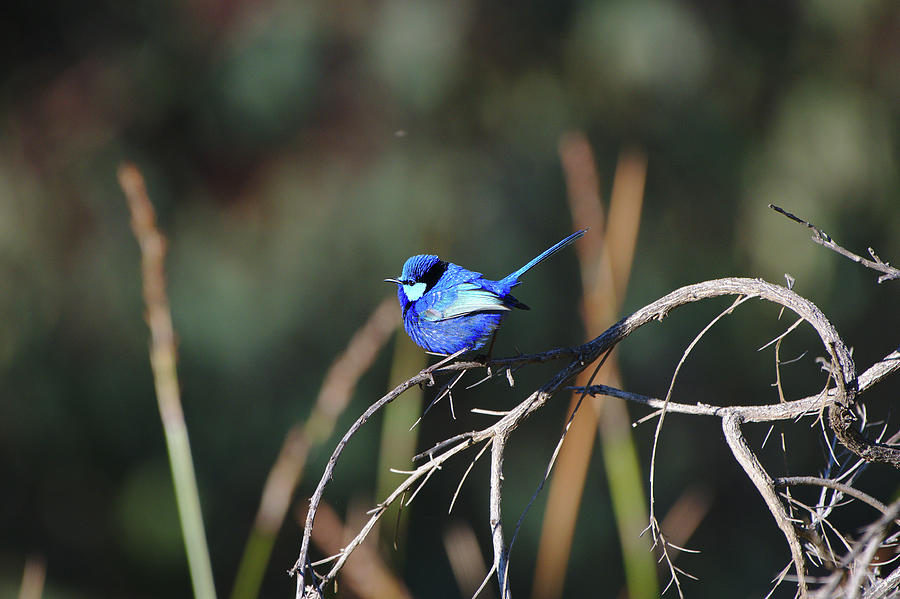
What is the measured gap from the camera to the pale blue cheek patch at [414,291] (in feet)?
9.14

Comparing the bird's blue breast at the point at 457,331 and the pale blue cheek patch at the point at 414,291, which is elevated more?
the pale blue cheek patch at the point at 414,291

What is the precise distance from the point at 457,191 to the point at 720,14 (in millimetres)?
2409

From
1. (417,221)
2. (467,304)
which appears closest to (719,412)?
(467,304)

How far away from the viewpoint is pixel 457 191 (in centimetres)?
612

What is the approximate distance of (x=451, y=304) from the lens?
2.60m

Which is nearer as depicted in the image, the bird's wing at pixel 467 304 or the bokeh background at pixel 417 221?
the bird's wing at pixel 467 304

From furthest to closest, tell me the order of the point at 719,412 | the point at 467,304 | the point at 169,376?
the point at 467,304 → the point at 169,376 → the point at 719,412

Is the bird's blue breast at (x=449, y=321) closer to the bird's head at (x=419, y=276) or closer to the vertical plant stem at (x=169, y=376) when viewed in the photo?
the bird's head at (x=419, y=276)

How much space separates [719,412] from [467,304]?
1.01 meters

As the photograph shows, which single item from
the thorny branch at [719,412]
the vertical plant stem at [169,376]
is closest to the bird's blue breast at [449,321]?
the thorny branch at [719,412]

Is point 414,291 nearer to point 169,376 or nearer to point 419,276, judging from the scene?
point 419,276

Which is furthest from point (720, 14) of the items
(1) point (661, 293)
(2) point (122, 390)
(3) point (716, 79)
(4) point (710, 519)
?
(2) point (122, 390)

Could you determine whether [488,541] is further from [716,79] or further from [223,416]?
[716,79]

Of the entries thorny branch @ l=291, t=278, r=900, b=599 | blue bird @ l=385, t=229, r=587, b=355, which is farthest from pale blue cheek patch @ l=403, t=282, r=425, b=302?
thorny branch @ l=291, t=278, r=900, b=599
